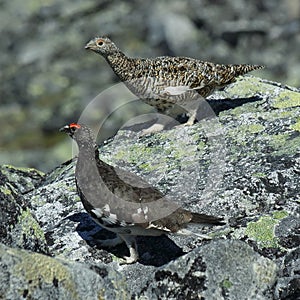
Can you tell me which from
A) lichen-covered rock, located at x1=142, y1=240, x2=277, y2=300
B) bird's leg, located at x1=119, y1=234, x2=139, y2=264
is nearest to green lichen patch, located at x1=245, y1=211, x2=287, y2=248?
bird's leg, located at x1=119, y1=234, x2=139, y2=264

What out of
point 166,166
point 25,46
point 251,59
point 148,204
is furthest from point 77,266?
point 25,46

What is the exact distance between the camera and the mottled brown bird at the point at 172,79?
1030 cm

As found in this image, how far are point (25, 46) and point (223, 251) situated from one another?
129ft

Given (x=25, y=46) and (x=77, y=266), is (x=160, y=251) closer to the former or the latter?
(x=77, y=266)

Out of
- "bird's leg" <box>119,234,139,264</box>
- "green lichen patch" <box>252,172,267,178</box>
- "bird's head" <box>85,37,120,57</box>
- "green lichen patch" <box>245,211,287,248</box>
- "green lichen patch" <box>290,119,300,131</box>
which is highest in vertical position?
"bird's head" <box>85,37,120,57</box>

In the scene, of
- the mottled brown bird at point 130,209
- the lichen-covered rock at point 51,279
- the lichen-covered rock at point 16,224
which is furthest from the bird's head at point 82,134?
the lichen-covered rock at point 51,279

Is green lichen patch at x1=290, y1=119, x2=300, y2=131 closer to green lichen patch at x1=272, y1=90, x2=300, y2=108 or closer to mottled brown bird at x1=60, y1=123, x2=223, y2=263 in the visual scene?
green lichen patch at x1=272, y1=90, x2=300, y2=108

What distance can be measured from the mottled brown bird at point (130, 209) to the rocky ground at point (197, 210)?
245 millimetres

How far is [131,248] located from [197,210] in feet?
3.09

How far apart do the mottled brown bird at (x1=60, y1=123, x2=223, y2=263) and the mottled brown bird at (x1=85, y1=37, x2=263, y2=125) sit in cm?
287

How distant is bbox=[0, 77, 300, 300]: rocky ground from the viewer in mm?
5508

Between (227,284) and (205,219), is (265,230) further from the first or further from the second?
(227,284)

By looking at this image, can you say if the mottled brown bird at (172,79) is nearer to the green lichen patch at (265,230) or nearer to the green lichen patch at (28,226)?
the green lichen patch at (265,230)

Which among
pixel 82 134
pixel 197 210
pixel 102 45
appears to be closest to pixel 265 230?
pixel 197 210
